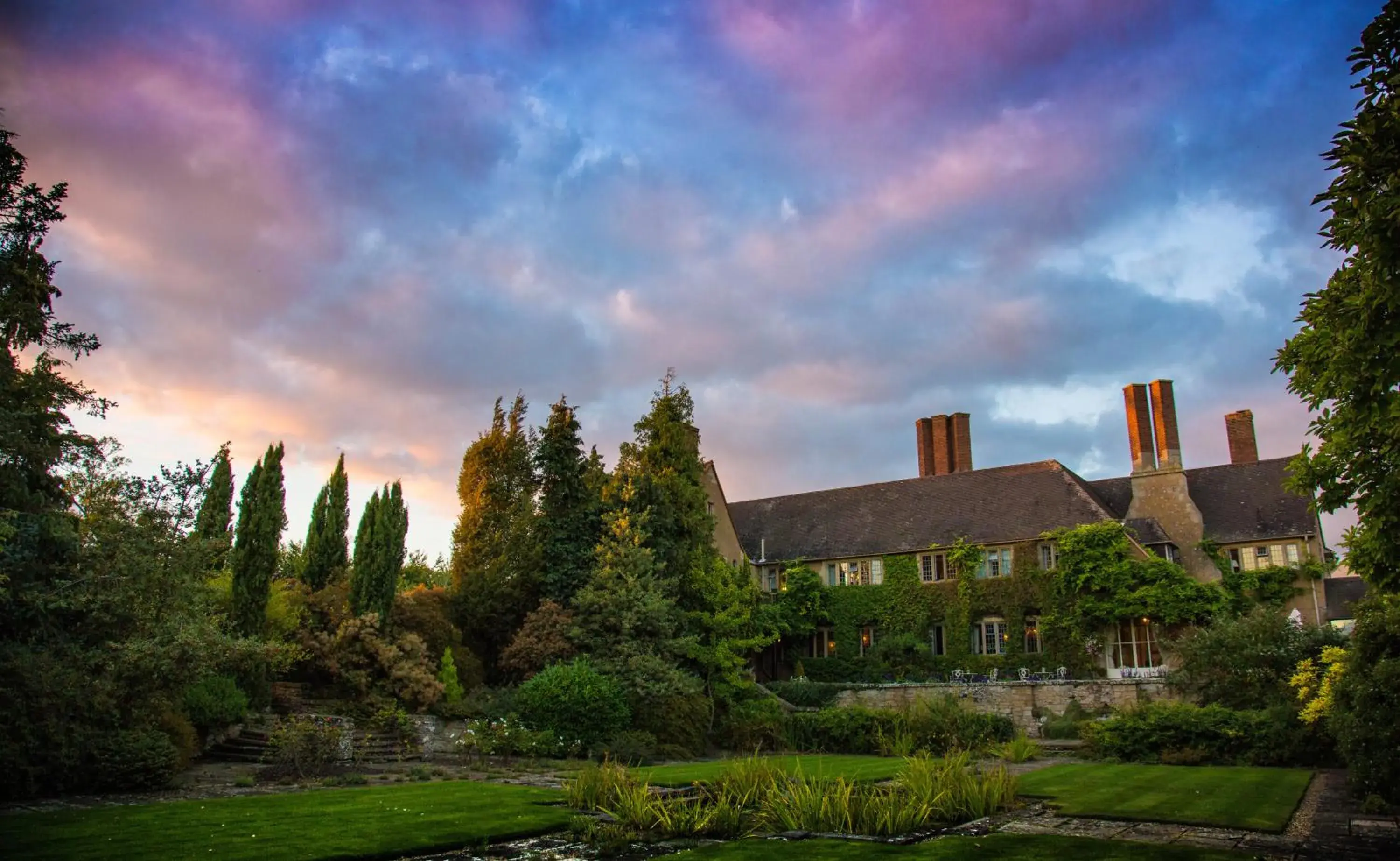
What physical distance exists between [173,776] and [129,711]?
150 cm

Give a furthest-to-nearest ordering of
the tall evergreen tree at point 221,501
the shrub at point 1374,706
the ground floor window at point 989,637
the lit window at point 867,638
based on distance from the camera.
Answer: the lit window at point 867,638 → the ground floor window at point 989,637 → the tall evergreen tree at point 221,501 → the shrub at point 1374,706

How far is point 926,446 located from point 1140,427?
11010 millimetres

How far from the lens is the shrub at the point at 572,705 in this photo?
72.2 ft

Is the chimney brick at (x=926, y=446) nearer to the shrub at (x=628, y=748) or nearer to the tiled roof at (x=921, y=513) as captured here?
the tiled roof at (x=921, y=513)

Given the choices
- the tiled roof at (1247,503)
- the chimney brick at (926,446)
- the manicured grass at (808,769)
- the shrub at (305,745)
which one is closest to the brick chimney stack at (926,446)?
the chimney brick at (926,446)

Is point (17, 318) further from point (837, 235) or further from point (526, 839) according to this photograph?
point (837, 235)

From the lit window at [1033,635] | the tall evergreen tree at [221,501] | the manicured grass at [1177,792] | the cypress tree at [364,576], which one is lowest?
the manicured grass at [1177,792]

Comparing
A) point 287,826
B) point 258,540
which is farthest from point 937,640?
point 287,826

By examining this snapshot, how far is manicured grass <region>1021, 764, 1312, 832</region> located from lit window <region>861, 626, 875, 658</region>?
68.5 feet

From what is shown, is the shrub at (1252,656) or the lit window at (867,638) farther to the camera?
the lit window at (867,638)

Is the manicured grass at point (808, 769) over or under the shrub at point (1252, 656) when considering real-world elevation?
under

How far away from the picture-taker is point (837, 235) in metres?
19.4

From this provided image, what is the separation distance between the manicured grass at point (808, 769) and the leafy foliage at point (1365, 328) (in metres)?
7.41

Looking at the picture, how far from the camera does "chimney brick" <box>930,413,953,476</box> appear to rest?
45.7 m
